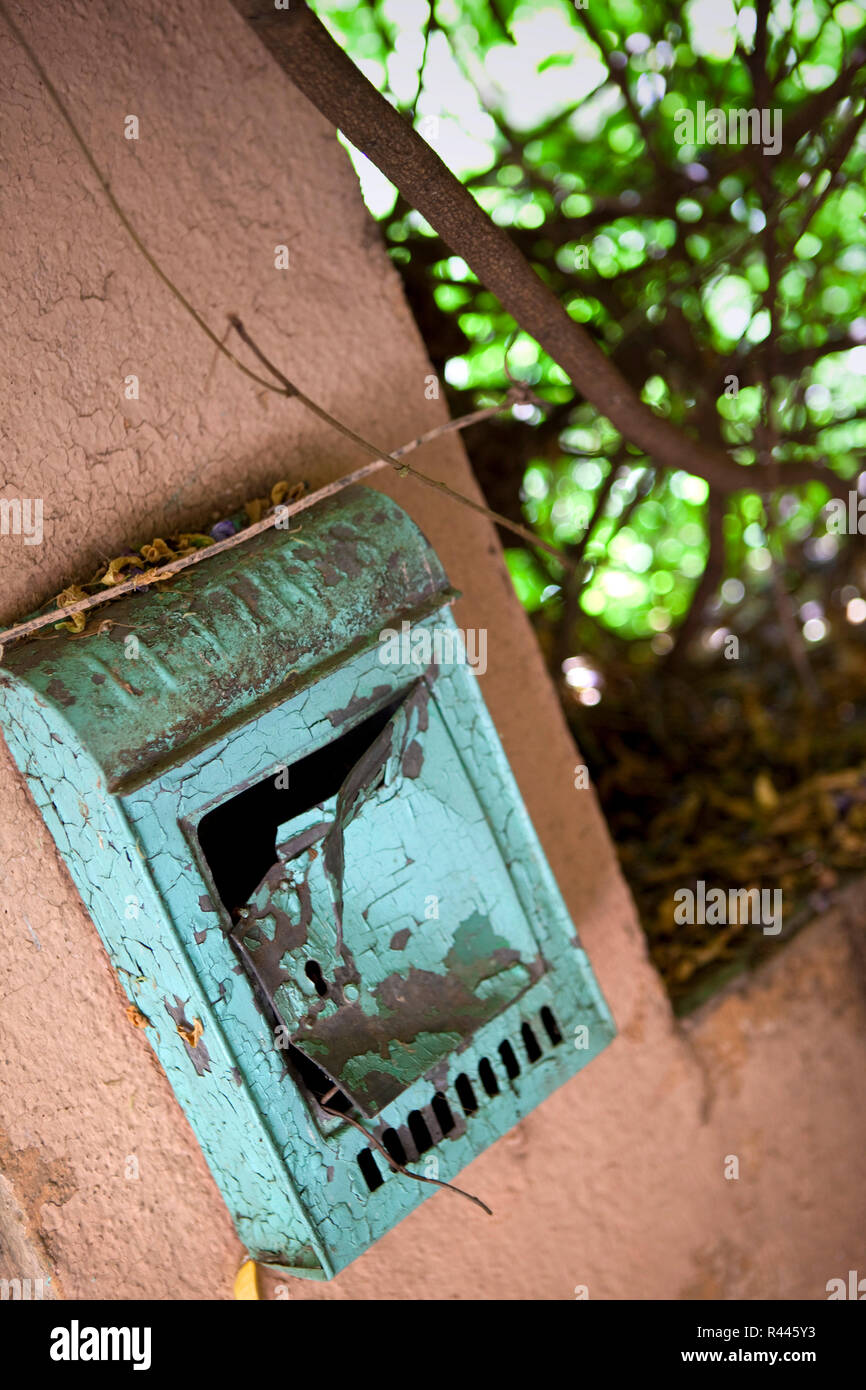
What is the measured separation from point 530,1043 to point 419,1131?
0.20m

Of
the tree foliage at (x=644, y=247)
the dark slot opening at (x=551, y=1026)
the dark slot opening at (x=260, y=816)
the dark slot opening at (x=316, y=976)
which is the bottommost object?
the dark slot opening at (x=551, y=1026)

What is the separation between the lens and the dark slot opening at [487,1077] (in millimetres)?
1345

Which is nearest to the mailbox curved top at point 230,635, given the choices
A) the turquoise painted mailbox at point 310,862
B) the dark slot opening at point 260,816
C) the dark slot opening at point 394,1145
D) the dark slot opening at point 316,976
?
the turquoise painted mailbox at point 310,862

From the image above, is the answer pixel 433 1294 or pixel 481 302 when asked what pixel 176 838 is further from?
pixel 481 302

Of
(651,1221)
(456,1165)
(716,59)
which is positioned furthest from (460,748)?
(716,59)

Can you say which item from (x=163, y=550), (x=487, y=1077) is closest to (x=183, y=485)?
(x=163, y=550)

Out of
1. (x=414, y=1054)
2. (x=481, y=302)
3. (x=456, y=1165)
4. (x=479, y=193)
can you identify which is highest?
(x=479, y=193)

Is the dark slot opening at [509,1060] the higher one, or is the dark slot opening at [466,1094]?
the dark slot opening at [509,1060]

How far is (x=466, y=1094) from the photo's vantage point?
52.5 inches

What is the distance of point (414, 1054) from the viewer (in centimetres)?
130

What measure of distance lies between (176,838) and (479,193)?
5.56 feet

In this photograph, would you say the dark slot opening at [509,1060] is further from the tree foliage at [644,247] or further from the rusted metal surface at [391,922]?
the tree foliage at [644,247]

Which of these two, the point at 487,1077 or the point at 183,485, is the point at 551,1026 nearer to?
the point at 487,1077

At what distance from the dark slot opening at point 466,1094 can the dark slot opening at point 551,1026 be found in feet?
0.46
